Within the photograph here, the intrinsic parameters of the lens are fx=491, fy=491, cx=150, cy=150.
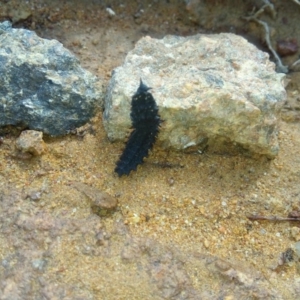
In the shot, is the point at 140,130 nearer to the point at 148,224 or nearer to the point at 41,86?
the point at 148,224

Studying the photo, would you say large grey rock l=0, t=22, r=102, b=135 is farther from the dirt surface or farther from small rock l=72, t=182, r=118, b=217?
small rock l=72, t=182, r=118, b=217

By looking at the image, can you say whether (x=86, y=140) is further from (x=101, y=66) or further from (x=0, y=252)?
(x=0, y=252)

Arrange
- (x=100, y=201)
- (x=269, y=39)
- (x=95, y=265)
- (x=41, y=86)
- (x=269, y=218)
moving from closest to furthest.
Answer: (x=95, y=265)
(x=100, y=201)
(x=269, y=218)
(x=41, y=86)
(x=269, y=39)

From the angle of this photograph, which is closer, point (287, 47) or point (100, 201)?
point (100, 201)

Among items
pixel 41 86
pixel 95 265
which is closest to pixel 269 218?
pixel 95 265

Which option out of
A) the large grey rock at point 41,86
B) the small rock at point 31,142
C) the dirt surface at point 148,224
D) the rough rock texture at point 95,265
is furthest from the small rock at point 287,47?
the small rock at point 31,142

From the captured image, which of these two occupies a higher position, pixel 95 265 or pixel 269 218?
pixel 269 218

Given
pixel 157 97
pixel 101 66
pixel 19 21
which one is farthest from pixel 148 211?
pixel 19 21
